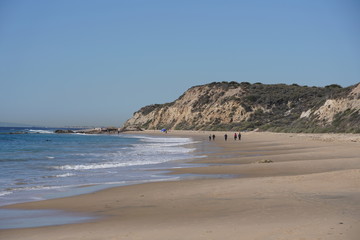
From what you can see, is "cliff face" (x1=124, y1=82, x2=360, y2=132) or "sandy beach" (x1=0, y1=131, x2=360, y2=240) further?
"cliff face" (x1=124, y1=82, x2=360, y2=132)

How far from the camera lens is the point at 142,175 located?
17.1 m

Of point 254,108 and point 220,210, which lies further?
point 254,108

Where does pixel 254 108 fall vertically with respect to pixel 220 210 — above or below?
above

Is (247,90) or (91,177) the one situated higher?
(247,90)

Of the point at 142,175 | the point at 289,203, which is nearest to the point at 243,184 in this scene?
the point at 289,203

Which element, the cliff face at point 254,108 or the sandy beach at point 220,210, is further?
the cliff face at point 254,108

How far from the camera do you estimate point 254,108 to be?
94562mm

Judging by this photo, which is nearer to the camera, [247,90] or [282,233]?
[282,233]

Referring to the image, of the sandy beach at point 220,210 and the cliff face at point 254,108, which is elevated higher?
the cliff face at point 254,108

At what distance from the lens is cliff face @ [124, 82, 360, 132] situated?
183 feet

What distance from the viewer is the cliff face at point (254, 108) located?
5566cm

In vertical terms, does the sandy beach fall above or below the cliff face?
below

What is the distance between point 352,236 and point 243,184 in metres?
6.39

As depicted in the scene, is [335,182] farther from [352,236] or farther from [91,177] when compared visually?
[91,177]
